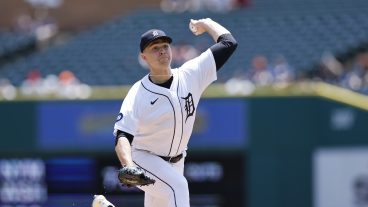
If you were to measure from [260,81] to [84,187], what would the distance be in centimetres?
285

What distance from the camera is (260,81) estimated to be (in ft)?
44.6

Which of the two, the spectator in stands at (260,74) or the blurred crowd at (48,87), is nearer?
the blurred crowd at (48,87)

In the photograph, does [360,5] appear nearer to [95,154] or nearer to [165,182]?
[95,154]

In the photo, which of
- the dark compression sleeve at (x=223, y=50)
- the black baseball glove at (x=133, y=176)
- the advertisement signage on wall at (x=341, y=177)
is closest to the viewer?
the black baseball glove at (x=133, y=176)

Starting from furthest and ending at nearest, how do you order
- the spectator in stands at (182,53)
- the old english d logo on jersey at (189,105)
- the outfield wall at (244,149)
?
the spectator in stands at (182,53)
the outfield wall at (244,149)
the old english d logo on jersey at (189,105)

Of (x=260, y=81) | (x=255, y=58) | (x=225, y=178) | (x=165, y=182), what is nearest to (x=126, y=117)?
(x=165, y=182)

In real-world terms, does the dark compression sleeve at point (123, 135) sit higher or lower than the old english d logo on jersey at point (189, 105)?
lower

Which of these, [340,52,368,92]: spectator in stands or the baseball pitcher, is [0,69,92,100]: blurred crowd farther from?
the baseball pitcher

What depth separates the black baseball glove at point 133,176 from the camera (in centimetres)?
595

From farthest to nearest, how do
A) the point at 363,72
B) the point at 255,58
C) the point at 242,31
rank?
1. the point at 242,31
2. the point at 255,58
3. the point at 363,72

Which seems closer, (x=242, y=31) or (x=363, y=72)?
(x=363, y=72)

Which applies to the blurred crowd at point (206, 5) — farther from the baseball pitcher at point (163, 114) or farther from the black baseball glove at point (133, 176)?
the black baseball glove at point (133, 176)

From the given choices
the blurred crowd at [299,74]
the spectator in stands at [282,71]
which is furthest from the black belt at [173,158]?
the spectator in stands at [282,71]

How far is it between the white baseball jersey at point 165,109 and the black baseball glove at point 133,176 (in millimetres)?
392
